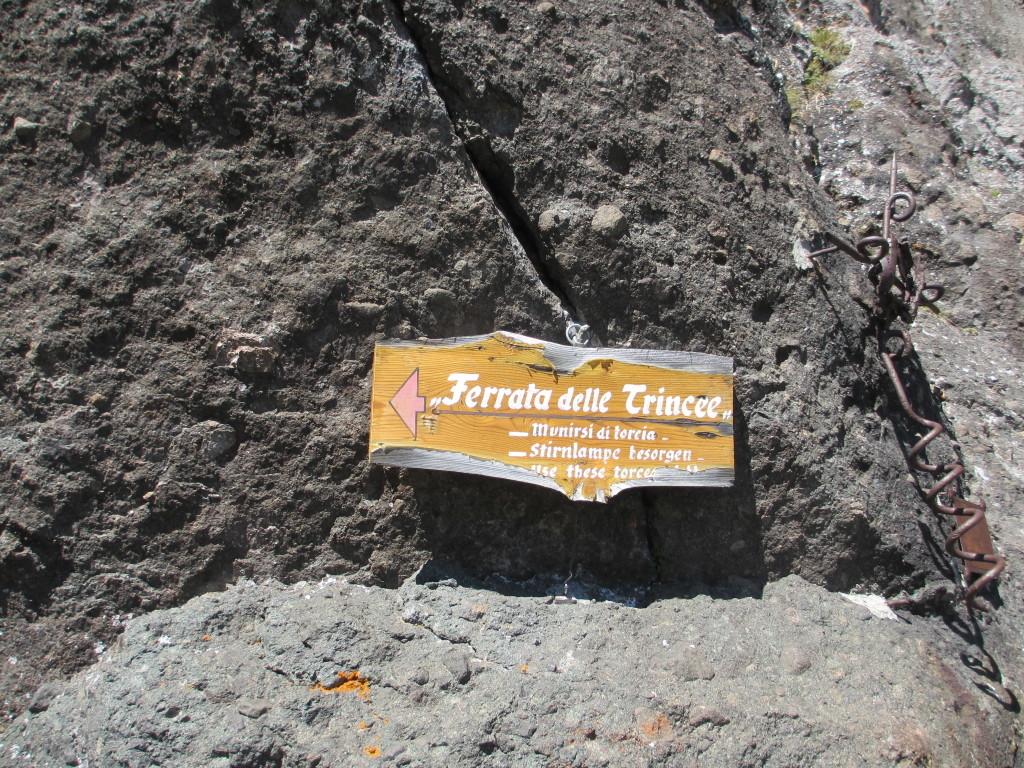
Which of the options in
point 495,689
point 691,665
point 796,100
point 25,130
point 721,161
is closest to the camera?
point 495,689

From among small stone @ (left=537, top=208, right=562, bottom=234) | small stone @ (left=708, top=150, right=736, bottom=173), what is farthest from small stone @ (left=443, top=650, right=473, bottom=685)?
small stone @ (left=708, top=150, right=736, bottom=173)

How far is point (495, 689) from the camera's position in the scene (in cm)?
194

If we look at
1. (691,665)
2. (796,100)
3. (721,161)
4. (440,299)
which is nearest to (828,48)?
(796,100)

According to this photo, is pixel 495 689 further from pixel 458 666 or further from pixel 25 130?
pixel 25 130

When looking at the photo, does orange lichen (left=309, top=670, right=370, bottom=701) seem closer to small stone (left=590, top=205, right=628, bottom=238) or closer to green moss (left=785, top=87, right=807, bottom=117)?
small stone (left=590, top=205, right=628, bottom=238)

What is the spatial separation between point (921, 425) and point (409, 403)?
180 cm

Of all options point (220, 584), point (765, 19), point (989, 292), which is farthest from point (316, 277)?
point (989, 292)

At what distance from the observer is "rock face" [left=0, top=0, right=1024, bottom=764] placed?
208 centimetres

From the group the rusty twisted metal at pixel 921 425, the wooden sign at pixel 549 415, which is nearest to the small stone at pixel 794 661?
the wooden sign at pixel 549 415

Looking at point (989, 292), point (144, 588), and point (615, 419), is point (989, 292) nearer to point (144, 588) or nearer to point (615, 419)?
point (615, 419)

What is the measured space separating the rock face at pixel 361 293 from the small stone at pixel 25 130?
0.6 inches

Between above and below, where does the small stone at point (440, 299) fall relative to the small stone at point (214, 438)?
above

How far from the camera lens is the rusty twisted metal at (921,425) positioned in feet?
7.99

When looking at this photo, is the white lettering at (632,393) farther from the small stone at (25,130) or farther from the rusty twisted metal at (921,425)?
the small stone at (25,130)
